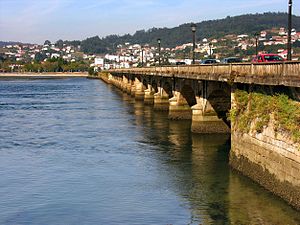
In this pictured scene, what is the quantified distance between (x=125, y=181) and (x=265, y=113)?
790 cm

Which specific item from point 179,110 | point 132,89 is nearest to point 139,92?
point 132,89

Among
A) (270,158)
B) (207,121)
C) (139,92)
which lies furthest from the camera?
(139,92)

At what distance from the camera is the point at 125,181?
2848 cm

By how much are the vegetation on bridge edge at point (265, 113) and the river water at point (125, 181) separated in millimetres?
2800

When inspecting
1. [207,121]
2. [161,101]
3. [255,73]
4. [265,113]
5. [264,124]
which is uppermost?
[255,73]

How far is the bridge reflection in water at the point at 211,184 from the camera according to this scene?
72.1ft

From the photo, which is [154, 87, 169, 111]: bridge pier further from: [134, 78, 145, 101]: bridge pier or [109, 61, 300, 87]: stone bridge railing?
[109, 61, 300, 87]: stone bridge railing

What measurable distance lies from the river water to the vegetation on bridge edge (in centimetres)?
280

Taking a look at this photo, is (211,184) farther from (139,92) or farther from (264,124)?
(139,92)

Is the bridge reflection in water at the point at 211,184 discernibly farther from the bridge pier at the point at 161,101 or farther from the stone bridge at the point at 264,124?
the bridge pier at the point at 161,101

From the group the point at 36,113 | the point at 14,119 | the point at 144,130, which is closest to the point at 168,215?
the point at 144,130

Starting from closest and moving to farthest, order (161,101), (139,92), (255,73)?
(255,73), (161,101), (139,92)

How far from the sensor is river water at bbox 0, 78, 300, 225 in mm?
22312

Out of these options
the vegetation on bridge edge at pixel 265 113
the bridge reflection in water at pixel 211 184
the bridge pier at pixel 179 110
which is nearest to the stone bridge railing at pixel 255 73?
the vegetation on bridge edge at pixel 265 113
